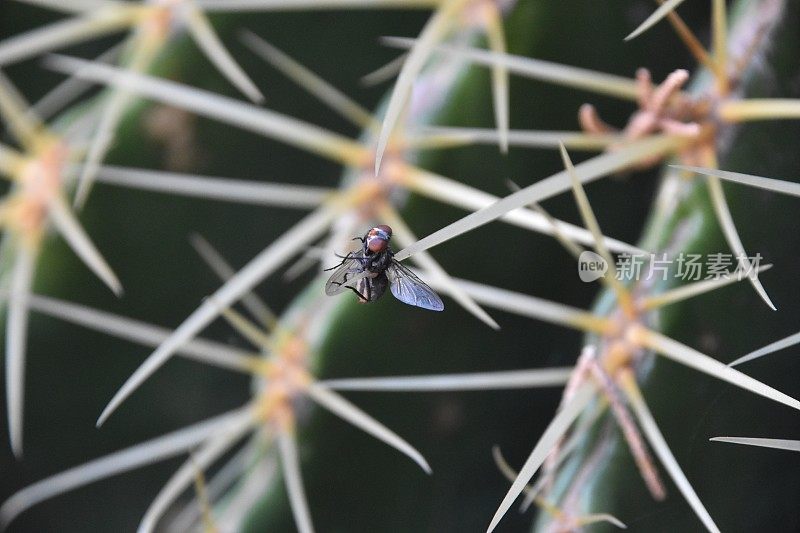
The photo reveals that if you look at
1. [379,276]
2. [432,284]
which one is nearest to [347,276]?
[379,276]

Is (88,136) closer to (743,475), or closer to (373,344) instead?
(373,344)

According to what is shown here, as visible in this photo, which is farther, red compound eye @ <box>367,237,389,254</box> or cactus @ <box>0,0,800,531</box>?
cactus @ <box>0,0,800,531</box>

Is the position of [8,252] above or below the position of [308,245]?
above

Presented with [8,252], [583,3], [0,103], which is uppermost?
[0,103]

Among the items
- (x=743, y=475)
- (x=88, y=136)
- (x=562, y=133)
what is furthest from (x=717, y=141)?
(x=88, y=136)

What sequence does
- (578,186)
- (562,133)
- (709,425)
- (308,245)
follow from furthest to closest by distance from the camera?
(308,245)
(562,133)
(709,425)
(578,186)

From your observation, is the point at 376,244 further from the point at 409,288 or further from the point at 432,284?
the point at 432,284
